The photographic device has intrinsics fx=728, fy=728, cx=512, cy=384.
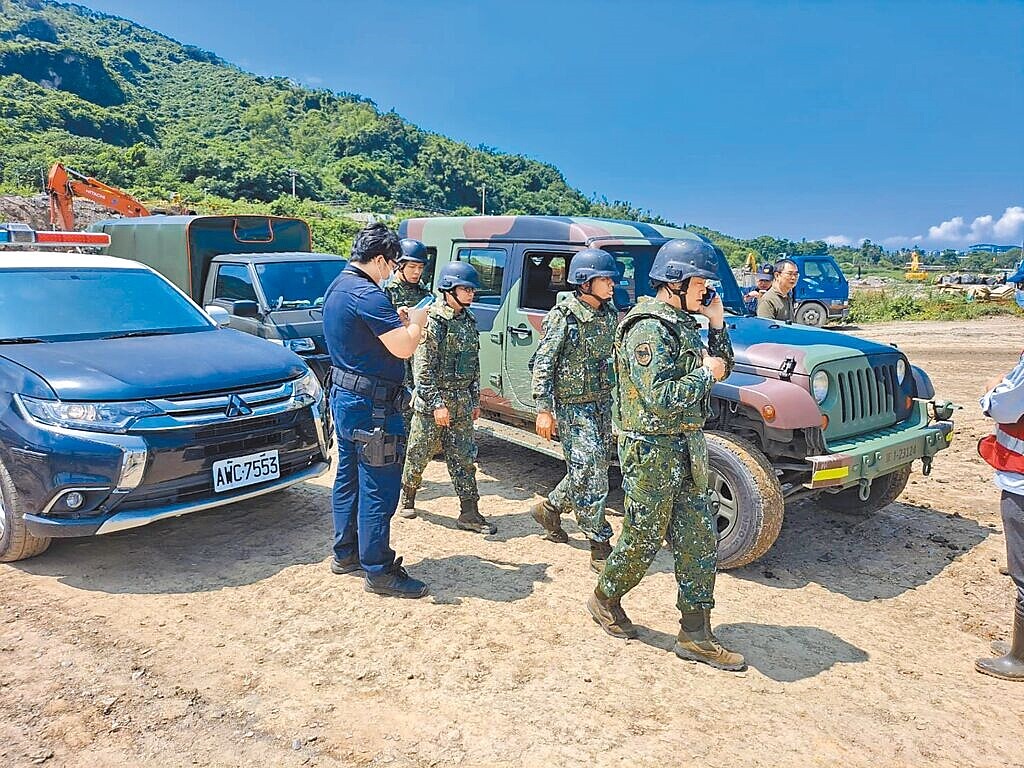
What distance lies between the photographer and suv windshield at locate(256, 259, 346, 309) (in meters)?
8.78

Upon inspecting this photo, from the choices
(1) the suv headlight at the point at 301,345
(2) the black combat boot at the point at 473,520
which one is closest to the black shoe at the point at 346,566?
(2) the black combat boot at the point at 473,520

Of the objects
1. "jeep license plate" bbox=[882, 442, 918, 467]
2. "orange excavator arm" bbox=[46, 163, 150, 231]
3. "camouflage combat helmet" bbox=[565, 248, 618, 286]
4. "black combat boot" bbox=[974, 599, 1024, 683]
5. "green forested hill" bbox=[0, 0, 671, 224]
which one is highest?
"green forested hill" bbox=[0, 0, 671, 224]

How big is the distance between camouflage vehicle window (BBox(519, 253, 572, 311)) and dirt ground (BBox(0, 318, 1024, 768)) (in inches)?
65.2

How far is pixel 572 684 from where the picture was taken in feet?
10.3

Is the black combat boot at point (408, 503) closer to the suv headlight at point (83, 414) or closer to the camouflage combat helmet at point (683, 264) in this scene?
the suv headlight at point (83, 414)

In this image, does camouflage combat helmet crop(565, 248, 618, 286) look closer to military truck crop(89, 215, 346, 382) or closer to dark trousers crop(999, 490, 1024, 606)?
dark trousers crop(999, 490, 1024, 606)

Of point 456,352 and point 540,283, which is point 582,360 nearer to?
point 456,352

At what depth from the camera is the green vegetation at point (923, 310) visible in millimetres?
22062

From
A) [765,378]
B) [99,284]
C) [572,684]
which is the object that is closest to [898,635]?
[765,378]

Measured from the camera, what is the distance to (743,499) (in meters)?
4.11

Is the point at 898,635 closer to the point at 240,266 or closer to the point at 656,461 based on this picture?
the point at 656,461

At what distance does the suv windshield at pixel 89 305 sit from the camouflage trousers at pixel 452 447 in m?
1.75

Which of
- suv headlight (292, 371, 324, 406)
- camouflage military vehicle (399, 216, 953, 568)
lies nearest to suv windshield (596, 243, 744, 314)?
camouflage military vehicle (399, 216, 953, 568)

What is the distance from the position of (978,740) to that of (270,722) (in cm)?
276
